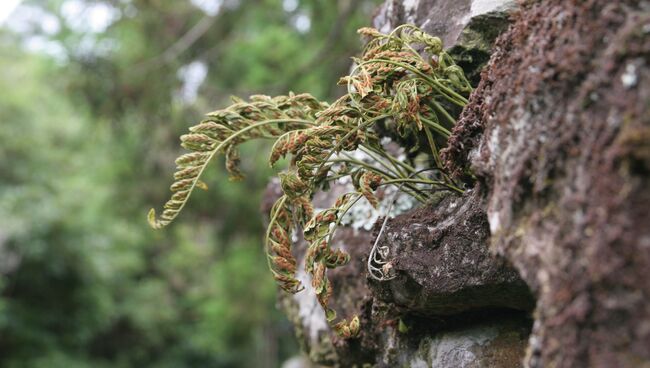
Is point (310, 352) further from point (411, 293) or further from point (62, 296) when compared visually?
point (62, 296)

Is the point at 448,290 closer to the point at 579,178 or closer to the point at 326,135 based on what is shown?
the point at 326,135

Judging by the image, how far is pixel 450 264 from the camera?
160 centimetres

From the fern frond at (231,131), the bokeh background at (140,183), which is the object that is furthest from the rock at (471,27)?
the bokeh background at (140,183)

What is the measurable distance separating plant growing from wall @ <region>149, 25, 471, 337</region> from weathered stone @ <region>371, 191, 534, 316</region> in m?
0.11

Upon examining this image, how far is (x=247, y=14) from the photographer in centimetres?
838

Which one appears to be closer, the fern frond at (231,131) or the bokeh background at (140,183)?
the fern frond at (231,131)

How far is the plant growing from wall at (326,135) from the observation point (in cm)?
156

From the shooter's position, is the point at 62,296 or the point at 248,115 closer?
the point at 248,115

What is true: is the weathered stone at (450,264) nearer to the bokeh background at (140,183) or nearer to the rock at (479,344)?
the rock at (479,344)

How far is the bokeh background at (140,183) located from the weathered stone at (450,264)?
Result: 16.9ft

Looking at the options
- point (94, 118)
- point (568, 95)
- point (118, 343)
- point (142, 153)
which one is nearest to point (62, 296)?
point (118, 343)

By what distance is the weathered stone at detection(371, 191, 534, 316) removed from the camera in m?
1.56

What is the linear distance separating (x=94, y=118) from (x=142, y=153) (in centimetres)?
125

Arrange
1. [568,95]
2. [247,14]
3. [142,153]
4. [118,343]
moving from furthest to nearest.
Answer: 1. [118,343]
2. [142,153]
3. [247,14]
4. [568,95]
